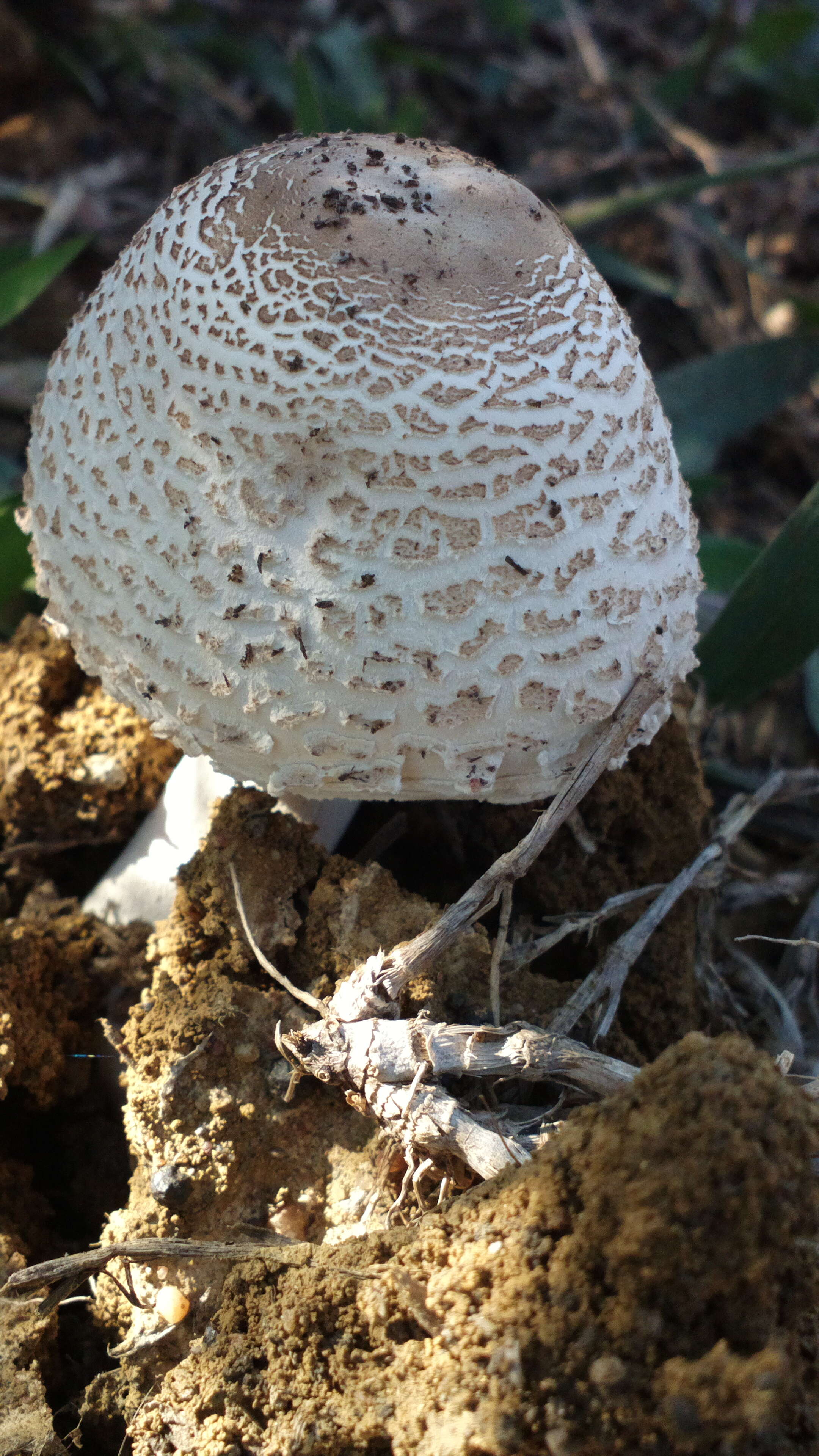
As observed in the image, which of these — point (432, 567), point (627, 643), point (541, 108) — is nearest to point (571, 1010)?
point (627, 643)

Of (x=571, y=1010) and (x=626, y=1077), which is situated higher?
(x=626, y=1077)

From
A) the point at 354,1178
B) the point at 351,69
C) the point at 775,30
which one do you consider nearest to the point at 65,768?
the point at 354,1178

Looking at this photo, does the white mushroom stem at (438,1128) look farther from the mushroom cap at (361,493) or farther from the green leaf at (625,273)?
the green leaf at (625,273)

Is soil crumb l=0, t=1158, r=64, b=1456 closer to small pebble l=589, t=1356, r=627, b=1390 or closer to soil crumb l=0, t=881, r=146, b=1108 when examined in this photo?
soil crumb l=0, t=881, r=146, b=1108

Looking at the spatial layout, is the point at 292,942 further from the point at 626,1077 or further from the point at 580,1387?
the point at 580,1387

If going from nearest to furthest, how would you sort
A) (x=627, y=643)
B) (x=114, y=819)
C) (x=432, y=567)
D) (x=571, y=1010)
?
(x=432, y=567)
(x=627, y=643)
(x=571, y=1010)
(x=114, y=819)

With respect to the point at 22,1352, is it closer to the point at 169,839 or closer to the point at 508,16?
the point at 169,839
